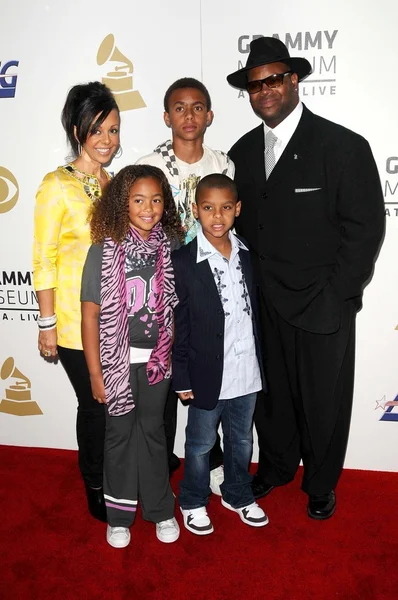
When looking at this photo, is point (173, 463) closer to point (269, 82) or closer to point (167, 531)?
point (167, 531)

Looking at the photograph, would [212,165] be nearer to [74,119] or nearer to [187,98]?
[187,98]

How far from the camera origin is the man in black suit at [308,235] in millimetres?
2291

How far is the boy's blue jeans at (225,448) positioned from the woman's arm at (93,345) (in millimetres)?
422

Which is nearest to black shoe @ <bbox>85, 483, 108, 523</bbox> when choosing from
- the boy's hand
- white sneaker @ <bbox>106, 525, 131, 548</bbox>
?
white sneaker @ <bbox>106, 525, 131, 548</bbox>

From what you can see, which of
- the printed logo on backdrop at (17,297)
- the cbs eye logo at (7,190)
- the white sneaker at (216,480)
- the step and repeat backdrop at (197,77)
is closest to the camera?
the step and repeat backdrop at (197,77)

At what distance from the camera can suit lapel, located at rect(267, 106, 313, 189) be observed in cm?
231

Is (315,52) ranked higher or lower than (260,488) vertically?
higher

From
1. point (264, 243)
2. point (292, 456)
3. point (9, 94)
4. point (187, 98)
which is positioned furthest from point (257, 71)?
point (292, 456)

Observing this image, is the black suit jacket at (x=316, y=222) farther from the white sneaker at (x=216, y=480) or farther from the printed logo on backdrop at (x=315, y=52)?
the white sneaker at (x=216, y=480)

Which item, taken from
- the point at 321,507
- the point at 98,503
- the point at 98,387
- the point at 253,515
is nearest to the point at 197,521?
the point at 253,515

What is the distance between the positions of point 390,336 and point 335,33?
1539 millimetres

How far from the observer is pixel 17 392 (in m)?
3.35

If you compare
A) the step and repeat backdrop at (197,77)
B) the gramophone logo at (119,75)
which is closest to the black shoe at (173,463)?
the step and repeat backdrop at (197,77)

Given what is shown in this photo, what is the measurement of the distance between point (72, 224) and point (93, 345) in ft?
1.72
